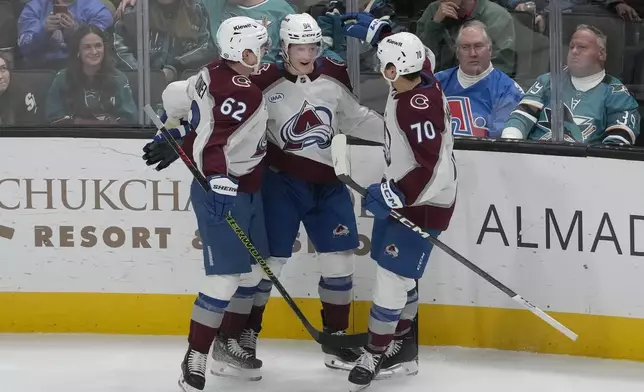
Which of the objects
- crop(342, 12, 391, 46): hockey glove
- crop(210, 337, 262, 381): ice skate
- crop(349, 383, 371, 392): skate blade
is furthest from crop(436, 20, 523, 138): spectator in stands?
crop(210, 337, 262, 381): ice skate

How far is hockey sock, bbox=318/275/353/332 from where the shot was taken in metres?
4.62

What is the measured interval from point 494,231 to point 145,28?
1505mm

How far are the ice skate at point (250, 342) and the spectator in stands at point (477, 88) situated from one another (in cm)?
104

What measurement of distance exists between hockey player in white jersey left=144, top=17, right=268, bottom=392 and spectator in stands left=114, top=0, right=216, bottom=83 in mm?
438

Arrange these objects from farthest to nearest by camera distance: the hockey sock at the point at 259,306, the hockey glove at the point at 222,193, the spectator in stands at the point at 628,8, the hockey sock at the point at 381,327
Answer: the hockey sock at the point at 259,306 < the spectator in stands at the point at 628,8 < the hockey sock at the point at 381,327 < the hockey glove at the point at 222,193

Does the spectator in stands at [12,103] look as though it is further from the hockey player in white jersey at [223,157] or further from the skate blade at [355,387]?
the skate blade at [355,387]

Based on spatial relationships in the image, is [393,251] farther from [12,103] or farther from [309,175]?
[12,103]

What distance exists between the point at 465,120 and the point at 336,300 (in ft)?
2.68

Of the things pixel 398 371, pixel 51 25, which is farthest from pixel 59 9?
pixel 398 371

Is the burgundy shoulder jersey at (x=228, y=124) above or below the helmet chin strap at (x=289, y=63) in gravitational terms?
below

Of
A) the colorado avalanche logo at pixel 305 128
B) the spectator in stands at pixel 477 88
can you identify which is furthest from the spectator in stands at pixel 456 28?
the colorado avalanche logo at pixel 305 128

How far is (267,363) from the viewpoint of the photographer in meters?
4.74

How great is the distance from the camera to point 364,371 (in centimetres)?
443

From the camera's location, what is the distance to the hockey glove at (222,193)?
4.07 m
